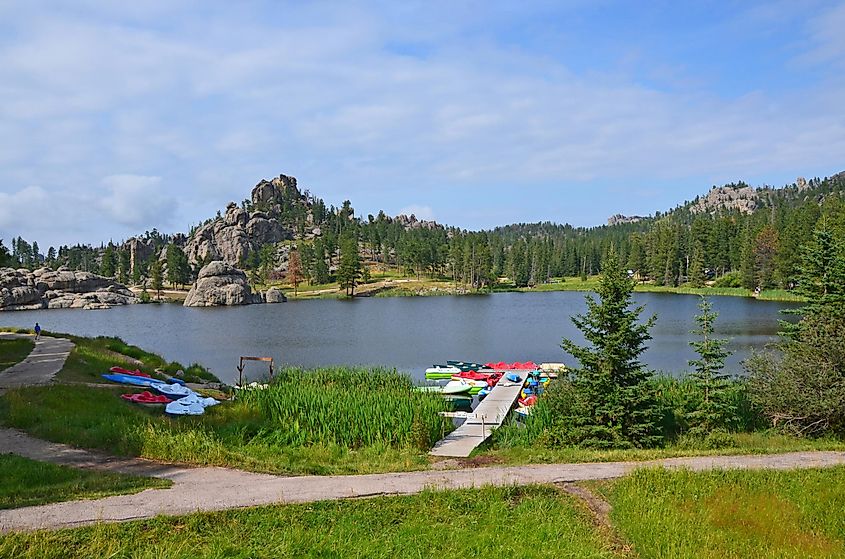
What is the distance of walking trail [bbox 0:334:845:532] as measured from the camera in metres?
10.6

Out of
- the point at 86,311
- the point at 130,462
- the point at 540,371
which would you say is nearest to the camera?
Result: the point at 130,462

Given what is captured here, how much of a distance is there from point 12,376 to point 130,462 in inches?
467

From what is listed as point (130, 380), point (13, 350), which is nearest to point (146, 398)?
point (130, 380)

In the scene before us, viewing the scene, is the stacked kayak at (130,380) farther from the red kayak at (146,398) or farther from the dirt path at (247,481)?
the dirt path at (247,481)

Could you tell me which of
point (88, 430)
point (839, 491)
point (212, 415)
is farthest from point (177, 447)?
point (839, 491)

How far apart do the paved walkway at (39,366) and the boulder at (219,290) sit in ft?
245

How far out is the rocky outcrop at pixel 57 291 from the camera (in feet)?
351

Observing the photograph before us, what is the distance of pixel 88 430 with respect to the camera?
16766 millimetres

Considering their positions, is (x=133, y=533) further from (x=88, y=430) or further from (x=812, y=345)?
(x=812, y=345)

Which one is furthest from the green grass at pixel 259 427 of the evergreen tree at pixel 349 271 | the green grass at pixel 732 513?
the evergreen tree at pixel 349 271

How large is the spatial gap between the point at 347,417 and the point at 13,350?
20709mm

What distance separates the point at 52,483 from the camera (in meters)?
12.5

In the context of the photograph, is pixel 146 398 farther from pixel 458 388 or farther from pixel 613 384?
pixel 613 384

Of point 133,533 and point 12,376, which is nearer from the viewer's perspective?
point 133,533
